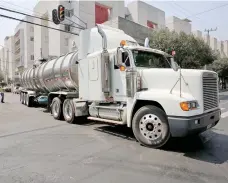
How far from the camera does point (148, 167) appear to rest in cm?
411

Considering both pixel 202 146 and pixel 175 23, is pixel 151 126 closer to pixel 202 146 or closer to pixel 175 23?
pixel 202 146

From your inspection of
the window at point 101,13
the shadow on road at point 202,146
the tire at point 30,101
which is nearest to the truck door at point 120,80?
the shadow on road at point 202,146

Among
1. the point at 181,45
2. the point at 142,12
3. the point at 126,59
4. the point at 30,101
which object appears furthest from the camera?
the point at 142,12

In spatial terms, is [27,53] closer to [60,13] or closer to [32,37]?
[32,37]

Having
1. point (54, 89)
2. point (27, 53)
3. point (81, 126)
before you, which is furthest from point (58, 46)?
point (81, 126)

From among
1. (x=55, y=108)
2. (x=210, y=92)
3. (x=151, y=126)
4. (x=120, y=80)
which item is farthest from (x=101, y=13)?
(x=151, y=126)

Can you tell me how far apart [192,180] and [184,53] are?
17609 mm

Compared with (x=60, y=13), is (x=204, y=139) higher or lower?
lower

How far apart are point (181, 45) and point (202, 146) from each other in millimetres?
15421

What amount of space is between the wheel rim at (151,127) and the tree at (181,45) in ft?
48.7

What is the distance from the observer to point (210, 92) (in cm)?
513

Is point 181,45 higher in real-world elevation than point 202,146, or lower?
higher

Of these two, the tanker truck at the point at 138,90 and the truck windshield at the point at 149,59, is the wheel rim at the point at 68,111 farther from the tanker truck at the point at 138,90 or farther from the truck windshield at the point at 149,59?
the truck windshield at the point at 149,59

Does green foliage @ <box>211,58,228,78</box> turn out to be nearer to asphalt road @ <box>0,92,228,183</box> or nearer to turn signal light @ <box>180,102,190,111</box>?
asphalt road @ <box>0,92,228,183</box>
